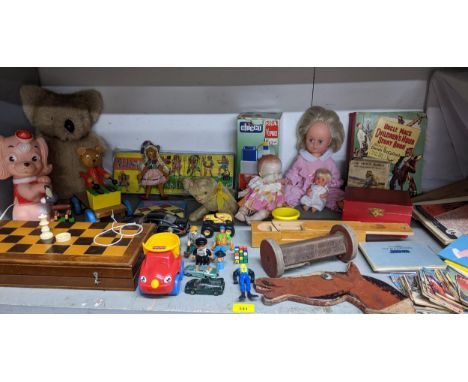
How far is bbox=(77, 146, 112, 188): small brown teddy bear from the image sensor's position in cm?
140

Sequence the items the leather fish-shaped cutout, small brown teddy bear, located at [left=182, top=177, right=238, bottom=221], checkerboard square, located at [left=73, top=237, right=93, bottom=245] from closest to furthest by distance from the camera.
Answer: the leather fish-shaped cutout
checkerboard square, located at [left=73, top=237, right=93, bottom=245]
small brown teddy bear, located at [left=182, top=177, right=238, bottom=221]

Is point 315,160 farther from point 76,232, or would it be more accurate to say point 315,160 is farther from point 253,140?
point 76,232

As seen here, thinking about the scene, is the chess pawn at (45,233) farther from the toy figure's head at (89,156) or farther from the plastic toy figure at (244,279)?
the plastic toy figure at (244,279)

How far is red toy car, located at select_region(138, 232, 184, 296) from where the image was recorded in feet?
3.05

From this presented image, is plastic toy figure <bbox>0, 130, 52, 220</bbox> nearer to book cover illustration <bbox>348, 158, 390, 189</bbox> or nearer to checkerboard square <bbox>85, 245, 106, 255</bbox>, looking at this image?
checkerboard square <bbox>85, 245, 106, 255</bbox>

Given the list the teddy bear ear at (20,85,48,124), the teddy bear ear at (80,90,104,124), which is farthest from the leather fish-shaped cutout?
the teddy bear ear at (20,85,48,124)

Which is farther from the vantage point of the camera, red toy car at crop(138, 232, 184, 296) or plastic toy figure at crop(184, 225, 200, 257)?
plastic toy figure at crop(184, 225, 200, 257)

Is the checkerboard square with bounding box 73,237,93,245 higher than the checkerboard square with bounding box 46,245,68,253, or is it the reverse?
the checkerboard square with bounding box 73,237,93,245

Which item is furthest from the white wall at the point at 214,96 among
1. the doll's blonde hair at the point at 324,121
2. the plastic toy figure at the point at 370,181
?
the plastic toy figure at the point at 370,181

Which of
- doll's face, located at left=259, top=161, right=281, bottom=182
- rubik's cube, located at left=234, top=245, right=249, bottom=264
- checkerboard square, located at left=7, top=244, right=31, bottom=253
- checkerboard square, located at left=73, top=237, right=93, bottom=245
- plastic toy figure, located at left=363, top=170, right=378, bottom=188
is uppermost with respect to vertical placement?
doll's face, located at left=259, top=161, right=281, bottom=182

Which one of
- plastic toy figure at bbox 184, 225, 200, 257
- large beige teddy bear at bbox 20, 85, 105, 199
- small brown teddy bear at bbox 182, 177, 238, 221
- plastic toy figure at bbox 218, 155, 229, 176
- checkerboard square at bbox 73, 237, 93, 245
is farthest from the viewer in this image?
plastic toy figure at bbox 218, 155, 229, 176

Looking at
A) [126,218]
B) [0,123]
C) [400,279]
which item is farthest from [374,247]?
[0,123]

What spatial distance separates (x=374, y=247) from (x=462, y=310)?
32 centimetres

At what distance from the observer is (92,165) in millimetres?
1409
